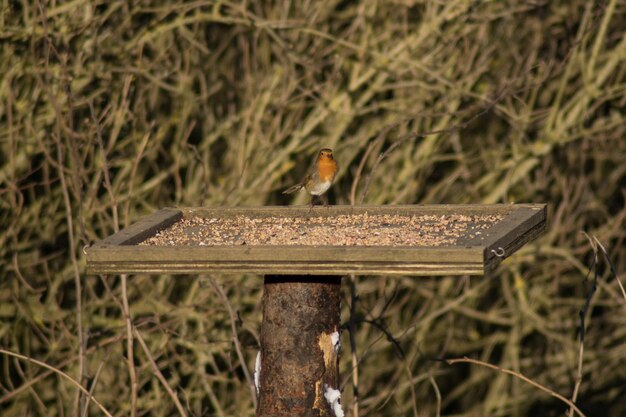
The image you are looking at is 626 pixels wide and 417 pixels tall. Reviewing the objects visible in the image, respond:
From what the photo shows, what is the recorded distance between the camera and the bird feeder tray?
2.70 metres

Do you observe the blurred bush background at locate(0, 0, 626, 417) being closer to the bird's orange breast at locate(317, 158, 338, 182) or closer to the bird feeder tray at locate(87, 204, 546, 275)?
the bird's orange breast at locate(317, 158, 338, 182)

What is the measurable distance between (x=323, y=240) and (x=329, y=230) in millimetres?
269

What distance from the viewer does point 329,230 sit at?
3.29m

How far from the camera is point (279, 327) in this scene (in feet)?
10.4

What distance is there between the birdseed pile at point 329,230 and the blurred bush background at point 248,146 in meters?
1.43

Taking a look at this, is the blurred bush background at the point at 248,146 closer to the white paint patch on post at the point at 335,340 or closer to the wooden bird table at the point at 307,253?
the wooden bird table at the point at 307,253

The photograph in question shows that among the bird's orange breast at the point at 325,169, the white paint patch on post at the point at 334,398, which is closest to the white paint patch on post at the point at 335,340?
the white paint patch on post at the point at 334,398

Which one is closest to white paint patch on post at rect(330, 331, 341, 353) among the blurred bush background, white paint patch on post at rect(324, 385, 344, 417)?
white paint patch on post at rect(324, 385, 344, 417)

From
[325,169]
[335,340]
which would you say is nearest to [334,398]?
[335,340]

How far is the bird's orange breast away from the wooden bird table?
2.71 feet

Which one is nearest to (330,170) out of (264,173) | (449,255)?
(264,173)

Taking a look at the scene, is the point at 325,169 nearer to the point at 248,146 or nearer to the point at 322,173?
the point at 322,173

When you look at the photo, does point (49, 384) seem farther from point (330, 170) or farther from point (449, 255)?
point (449, 255)

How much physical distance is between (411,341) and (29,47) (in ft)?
9.78
